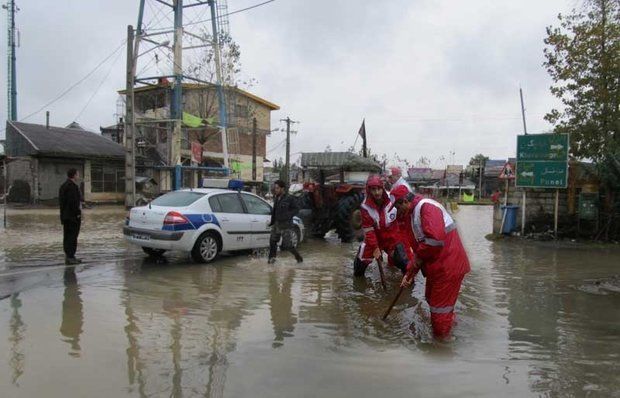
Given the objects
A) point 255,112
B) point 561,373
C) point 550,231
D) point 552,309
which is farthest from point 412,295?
point 255,112

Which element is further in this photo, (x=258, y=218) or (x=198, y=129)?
(x=198, y=129)

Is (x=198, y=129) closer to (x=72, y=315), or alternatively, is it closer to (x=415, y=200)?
(x=72, y=315)

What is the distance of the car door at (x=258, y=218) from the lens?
1077 centimetres

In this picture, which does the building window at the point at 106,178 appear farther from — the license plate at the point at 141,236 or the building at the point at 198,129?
the license plate at the point at 141,236

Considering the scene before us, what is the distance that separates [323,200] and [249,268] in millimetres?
4667

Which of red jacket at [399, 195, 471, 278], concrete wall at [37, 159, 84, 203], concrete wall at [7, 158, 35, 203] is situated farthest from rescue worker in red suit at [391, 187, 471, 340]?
concrete wall at [7, 158, 35, 203]

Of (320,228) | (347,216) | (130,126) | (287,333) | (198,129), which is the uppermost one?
(198,129)

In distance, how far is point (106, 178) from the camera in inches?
1224

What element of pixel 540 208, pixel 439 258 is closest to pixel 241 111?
pixel 540 208

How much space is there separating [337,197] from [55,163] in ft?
66.6

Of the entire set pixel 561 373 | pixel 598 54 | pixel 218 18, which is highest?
pixel 218 18

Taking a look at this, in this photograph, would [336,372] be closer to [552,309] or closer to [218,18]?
[552,309]

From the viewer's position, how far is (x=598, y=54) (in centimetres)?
1420

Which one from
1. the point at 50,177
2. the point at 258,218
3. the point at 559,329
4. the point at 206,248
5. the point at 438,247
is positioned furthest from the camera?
the point at 50,177
